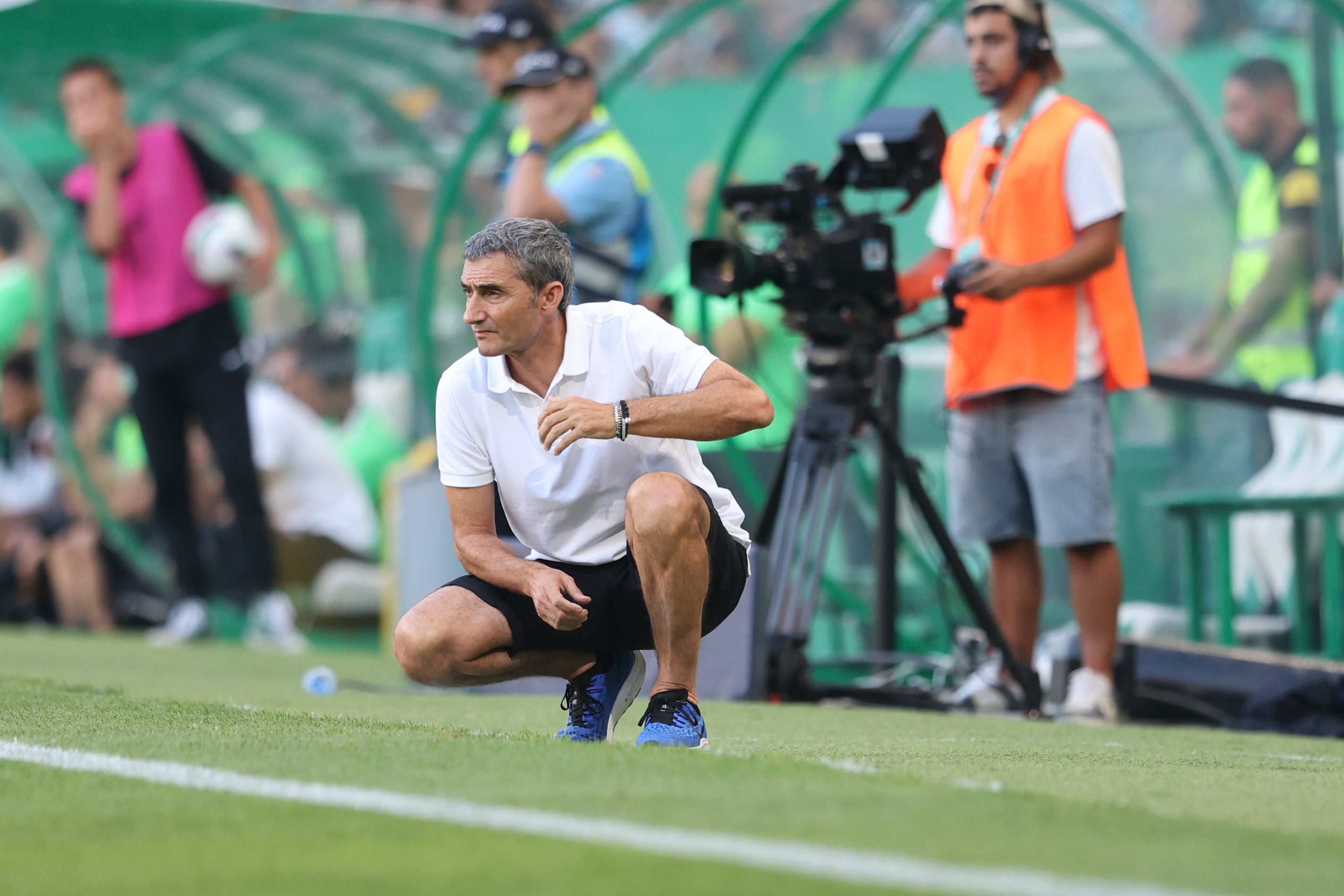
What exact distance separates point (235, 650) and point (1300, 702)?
4.77 meters

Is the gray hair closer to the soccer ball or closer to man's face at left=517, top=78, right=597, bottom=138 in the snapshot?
man's face at left=517, top=78, right=597, bottom=138

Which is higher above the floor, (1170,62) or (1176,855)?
(1170,62)

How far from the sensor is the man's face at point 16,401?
11508 mm

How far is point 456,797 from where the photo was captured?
308 cm

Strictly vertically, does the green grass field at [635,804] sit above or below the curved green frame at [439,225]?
below

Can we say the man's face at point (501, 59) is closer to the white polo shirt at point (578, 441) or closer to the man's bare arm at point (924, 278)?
the man's bare arm at point (924, 278)

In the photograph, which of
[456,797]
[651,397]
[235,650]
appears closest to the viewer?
[456,797]

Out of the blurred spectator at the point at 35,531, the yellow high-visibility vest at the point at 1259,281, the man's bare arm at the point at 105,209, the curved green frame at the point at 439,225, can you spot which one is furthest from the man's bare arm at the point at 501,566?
the blurred spectator at the point at 35,531

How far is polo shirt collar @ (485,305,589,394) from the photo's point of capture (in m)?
4.10

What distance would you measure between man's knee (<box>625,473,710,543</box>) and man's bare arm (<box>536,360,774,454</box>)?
10 centimetres

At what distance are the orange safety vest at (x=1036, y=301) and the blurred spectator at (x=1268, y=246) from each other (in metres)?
1.05

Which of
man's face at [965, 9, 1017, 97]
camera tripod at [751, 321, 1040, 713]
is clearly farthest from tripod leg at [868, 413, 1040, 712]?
man's face at [965, 9, 1017, 97]

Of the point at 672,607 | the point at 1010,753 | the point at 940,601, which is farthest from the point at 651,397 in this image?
the point at 940,601

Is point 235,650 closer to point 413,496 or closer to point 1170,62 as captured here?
point 413,496
